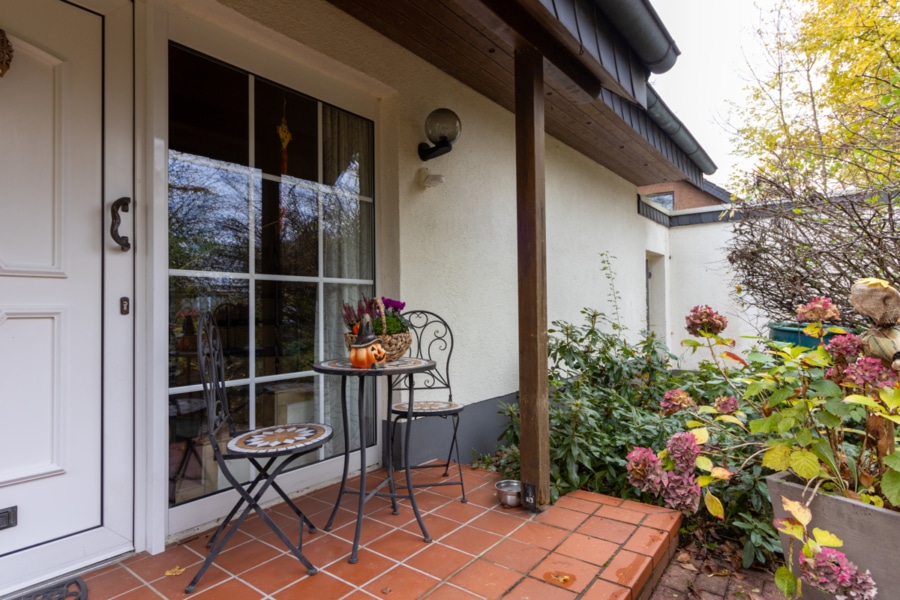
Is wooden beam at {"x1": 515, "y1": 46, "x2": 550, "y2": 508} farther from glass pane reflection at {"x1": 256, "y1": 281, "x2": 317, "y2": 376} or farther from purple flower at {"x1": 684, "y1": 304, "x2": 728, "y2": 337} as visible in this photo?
glass pane reflection at {"x1": 256, "y1": 281, "x2": 317, "y2": 376}

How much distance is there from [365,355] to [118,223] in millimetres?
1059

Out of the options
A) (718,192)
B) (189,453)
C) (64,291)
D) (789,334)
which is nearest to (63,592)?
(189,453)

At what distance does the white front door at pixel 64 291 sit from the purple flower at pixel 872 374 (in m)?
2.58

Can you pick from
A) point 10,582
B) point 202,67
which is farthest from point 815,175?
point 10,582

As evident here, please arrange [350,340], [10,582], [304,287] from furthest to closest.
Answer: [304,287] → [350,340] → [10,582]

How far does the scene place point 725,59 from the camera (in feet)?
20.7

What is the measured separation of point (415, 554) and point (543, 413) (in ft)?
2.76

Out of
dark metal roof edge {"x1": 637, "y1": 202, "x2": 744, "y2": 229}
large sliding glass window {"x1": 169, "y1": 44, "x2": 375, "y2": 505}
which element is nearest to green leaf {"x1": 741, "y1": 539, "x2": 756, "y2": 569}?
large sliding glass window {"x1": 169, "y1": 44, "x2": 375, "y2": 505}

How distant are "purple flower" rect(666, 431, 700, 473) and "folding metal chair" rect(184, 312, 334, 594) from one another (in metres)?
1.32

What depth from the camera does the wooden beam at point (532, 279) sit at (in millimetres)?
2154

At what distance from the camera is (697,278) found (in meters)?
7.78

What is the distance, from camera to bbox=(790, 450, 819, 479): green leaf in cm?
148

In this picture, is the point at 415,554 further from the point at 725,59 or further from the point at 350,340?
the point at 725,59

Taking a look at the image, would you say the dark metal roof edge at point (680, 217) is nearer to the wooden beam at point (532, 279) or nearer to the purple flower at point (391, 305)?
the wooden beam at point (532, 279)
